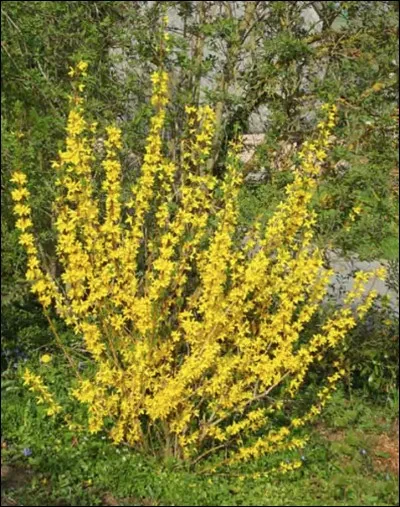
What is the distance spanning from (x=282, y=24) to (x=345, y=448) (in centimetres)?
249

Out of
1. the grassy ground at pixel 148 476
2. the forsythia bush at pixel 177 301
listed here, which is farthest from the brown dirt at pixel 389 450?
the forsythia bush at pixel 177 301

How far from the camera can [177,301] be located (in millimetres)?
3891

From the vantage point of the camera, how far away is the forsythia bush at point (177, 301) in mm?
3652

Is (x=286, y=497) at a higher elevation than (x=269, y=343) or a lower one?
lower

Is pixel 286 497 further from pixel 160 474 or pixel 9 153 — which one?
pixel 9 153

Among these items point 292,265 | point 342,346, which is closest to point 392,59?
point 292,265

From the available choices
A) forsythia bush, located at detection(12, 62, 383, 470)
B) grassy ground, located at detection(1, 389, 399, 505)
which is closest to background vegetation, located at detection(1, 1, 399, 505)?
grassy ground, located at detection(1, 389, 399, 505)

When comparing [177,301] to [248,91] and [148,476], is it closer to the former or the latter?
[148,476]

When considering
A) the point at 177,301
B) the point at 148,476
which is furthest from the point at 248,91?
the point at 148,476

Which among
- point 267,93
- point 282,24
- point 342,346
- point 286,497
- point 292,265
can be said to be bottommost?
point 286,497

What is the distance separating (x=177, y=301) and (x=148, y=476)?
2.92 ft

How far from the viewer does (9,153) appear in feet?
15.5

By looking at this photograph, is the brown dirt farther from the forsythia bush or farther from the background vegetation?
the forsythia bush

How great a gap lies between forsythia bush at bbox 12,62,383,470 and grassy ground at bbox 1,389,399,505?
0.46 ft
